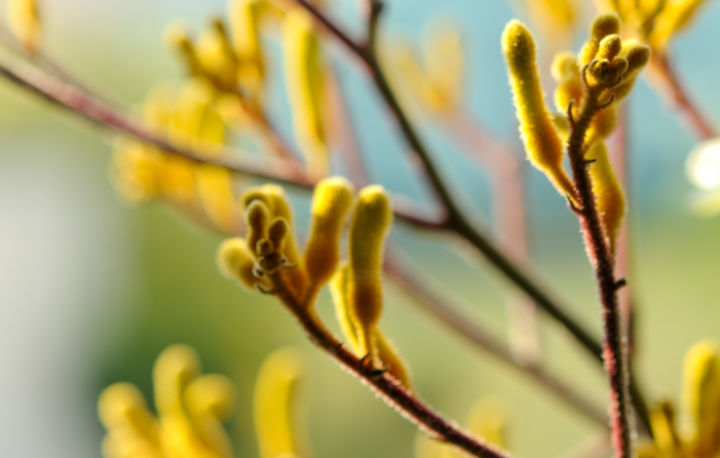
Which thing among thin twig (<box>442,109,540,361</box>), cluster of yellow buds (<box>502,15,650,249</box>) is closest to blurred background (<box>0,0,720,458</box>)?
thin twig (<box>442,109,540,361</box>)

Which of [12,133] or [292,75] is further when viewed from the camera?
[12,133]

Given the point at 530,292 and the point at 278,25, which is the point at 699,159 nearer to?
the point at 530,292

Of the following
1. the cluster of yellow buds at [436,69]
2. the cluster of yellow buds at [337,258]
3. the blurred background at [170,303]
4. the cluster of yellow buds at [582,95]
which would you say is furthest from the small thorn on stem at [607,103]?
the blurred background at [170,303]

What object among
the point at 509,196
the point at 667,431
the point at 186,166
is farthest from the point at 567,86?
the point at 509,196

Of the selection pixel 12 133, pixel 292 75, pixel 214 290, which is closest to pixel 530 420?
pixel 214 290

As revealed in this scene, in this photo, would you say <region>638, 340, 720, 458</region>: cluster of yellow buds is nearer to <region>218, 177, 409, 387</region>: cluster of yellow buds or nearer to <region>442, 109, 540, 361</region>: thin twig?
<region>218, 177, 409, 387</region>: cluster of yellow buds

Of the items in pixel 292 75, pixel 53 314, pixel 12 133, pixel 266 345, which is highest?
pixel 12 133

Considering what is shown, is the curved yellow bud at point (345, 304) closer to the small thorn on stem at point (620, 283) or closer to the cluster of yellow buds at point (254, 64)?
the small thorn on stem at point (620, 283)
